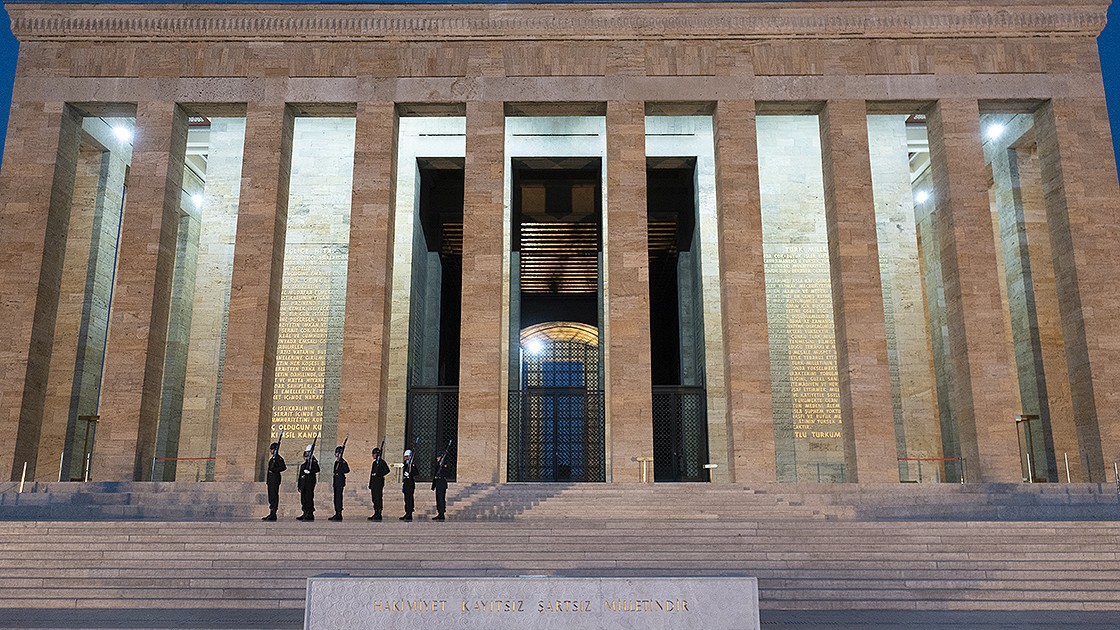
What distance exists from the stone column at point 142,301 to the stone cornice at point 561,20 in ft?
7.43

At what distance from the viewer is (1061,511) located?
16750mm

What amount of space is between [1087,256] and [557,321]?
17887 mm

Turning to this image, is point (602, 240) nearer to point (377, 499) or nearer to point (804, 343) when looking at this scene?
point (804, 343)

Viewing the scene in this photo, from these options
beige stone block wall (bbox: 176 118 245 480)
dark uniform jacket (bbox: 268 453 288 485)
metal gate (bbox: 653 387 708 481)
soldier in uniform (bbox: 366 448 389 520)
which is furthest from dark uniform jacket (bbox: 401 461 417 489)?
beige stone block wall (bbox: 176 118 245 480)

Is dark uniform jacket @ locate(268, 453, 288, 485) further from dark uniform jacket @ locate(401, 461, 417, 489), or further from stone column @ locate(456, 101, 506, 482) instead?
stone column @ locate(456, 101, 506, 482)

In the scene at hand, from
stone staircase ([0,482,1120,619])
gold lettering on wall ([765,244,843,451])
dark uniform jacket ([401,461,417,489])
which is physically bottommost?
stone staircase ([0,482,1120,619])

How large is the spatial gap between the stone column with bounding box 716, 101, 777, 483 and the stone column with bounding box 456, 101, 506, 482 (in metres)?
5.07

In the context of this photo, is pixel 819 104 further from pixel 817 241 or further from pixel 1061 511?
pixel 1061 511

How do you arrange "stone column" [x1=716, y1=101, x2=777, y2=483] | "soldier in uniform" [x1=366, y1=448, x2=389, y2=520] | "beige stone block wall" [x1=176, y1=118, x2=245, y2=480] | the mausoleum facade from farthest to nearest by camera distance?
"beige stone block wall" [x1=176, y1=118, x2=245, y2=480], the mausoleum facade, "stone column" [x1=716, y1=101, x2=777, y2=483], "soldier in uniform" [x1=366, y1=448, x2=389, y2=520]

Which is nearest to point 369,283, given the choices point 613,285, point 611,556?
point 613,285

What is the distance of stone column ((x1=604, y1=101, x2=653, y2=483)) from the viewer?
2033cm

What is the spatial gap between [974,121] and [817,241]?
485cm

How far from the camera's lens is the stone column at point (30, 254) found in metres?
20.5

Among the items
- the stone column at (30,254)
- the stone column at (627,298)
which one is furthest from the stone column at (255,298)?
the stone column at (627,298)
